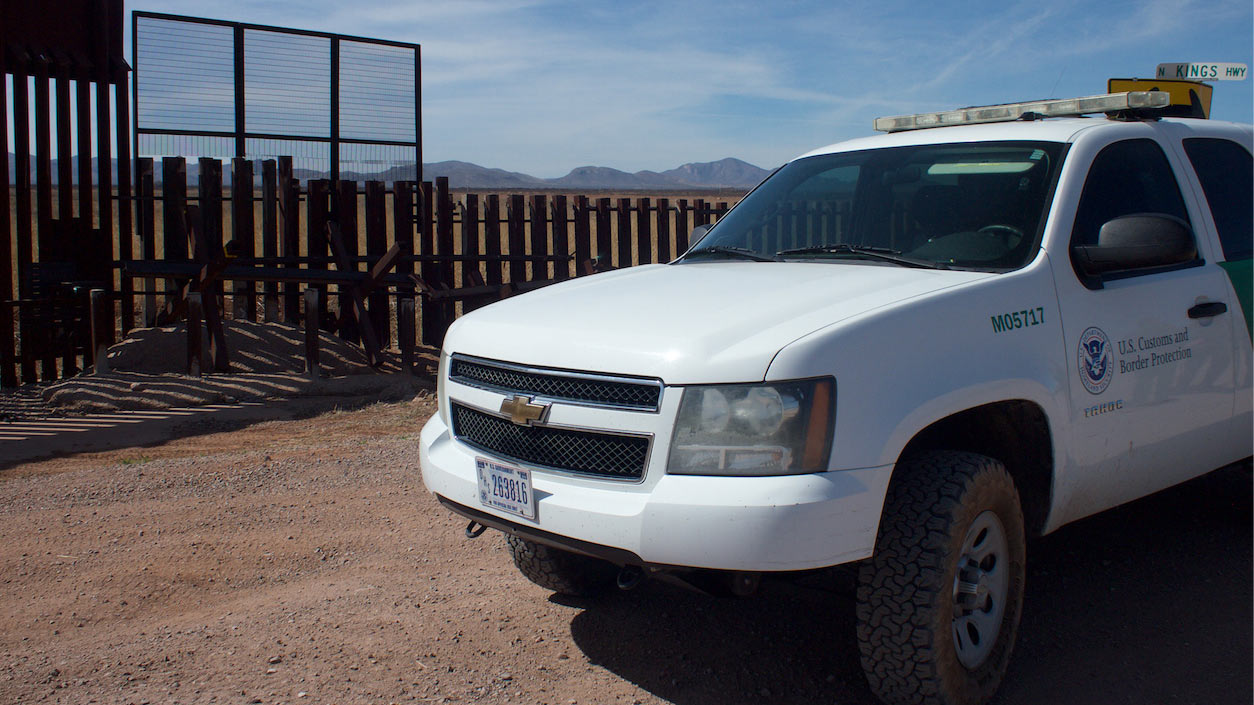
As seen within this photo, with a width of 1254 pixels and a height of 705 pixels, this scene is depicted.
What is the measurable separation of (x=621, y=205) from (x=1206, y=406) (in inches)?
382

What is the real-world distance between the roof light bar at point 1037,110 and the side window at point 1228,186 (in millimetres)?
348

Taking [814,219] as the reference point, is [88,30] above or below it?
above

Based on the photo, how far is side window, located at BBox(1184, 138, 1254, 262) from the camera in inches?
183

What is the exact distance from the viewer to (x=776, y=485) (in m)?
2.97

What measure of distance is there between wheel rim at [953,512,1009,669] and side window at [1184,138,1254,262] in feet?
6.52

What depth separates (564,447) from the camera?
3.34 metres

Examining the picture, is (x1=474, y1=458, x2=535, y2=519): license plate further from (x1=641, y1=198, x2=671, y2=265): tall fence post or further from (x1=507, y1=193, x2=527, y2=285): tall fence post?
(x1=641, y1=198, x2=671, y2=265): tall fence post

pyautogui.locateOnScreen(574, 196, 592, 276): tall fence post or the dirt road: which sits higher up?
pyautogui.locateOnScreen(574, 196, 592, 276): tall fence post

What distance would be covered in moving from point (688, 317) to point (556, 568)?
1.43m

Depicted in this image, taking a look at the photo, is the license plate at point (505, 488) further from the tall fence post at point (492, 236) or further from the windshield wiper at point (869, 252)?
the tall fence post at point (492, 236)

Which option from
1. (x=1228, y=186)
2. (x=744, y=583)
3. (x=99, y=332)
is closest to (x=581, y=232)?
(x=99, y=332)

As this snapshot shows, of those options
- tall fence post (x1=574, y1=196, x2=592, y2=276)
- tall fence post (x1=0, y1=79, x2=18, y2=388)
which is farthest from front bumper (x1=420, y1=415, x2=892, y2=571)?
tall fence post (x1=574, y1=196, x2=592, y2=276)

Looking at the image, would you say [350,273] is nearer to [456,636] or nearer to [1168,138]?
[456,636]

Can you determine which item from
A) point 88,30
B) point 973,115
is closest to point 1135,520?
point 973,115
